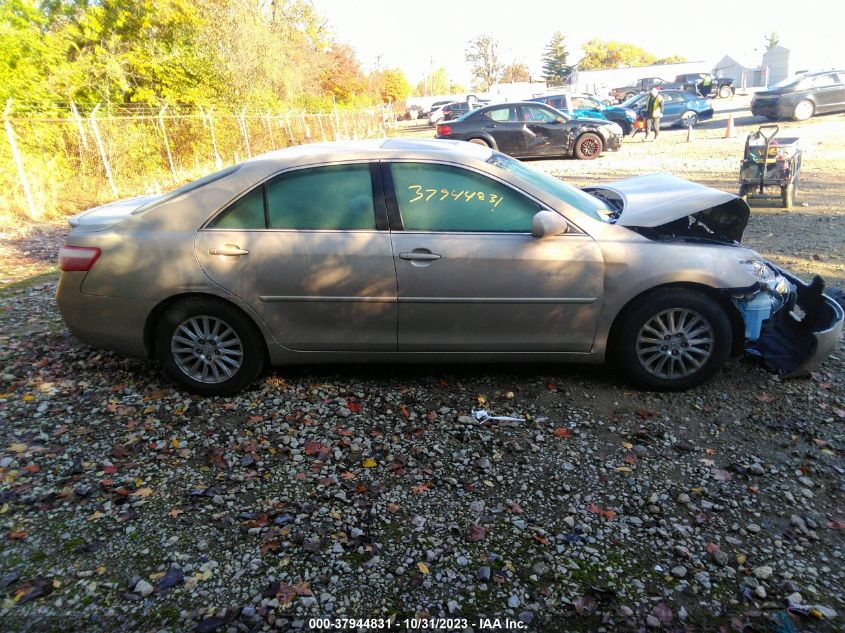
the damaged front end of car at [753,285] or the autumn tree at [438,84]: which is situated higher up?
the autumn tree at [438,84]

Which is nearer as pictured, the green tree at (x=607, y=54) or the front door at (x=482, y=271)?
the front door at (x=482, y=271)

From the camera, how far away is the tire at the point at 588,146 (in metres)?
17.5

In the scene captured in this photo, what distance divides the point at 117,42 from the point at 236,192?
20.6 m

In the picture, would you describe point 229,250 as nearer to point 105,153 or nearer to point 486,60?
point 105,153

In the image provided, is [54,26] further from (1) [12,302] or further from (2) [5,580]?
(2) [5,580]

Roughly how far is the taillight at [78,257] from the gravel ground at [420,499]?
902 mm

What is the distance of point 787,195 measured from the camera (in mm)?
9906

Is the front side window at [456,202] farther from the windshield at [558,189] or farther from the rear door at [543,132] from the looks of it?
the rear door at [543,132]

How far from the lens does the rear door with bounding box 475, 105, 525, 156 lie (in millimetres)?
17375

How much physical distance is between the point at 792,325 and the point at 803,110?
76.1 feet

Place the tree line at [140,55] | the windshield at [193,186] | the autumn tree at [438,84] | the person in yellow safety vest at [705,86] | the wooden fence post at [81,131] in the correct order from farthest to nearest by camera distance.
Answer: the autumn tree at [438,84] < the person in yellow safety vest at [705,86] < the tree line at [140,55] < the wooden fence post at [81,131] < the windshield at [193,186]

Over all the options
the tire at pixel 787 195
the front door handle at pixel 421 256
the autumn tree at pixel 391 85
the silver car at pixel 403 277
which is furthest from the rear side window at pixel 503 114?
the autumn tree at pixel 391 85

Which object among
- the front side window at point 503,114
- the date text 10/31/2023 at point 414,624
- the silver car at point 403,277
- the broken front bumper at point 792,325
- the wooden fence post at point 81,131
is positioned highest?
the wooden fence post at point 81,131

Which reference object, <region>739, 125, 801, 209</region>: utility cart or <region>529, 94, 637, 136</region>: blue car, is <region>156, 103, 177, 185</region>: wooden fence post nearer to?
<region>739, 125, 801, 209</region>: utility cart
